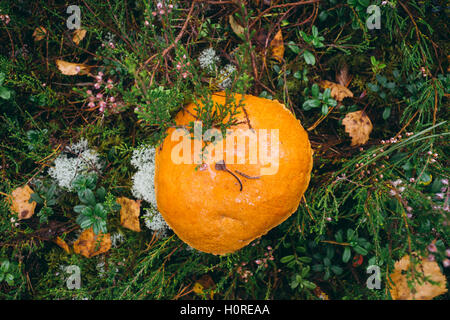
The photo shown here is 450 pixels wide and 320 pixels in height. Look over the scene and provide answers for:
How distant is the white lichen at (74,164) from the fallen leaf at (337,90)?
2.37 metres

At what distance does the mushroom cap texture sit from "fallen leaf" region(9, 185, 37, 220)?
161 centimetres

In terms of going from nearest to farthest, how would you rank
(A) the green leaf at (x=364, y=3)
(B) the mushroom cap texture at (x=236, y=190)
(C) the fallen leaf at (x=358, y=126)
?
(B) the mushroom cap texture at (x=236, y=190), (A) the green leaf at (x=364, y=3), (C) the fallen leaf at (x=358, y=126)

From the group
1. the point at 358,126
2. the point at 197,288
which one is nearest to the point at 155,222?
the point at 197,288

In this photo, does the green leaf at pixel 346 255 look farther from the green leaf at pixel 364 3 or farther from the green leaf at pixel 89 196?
the green leaf at pixel 89 196

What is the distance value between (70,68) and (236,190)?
2175 mm

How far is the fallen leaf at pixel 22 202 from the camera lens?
112 inches

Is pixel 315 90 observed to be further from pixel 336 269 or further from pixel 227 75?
pixel 336 269

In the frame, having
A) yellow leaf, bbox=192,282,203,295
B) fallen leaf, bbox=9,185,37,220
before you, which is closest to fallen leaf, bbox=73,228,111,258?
fallen leaf, bbox=9,185,37,220

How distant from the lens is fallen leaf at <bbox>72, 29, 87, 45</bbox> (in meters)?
2.93

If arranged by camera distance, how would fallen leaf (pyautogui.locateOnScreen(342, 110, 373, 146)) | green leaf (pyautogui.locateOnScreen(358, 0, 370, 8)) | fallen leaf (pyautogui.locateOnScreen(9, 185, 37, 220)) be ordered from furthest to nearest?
fallen leaf (pyautogui.locateOnScreen(9, 185, 37, 220)) → fallen leaf (pyautogui.locateOnScreen(342, 110, 373, 146)) → green leaf (pyautogui.locateOnScreen(358, 0, 370, 8))

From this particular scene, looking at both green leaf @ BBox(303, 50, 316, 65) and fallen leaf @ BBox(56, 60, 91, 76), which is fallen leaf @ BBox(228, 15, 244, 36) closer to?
green leaf @ BBox(303, 50, 316, 65)

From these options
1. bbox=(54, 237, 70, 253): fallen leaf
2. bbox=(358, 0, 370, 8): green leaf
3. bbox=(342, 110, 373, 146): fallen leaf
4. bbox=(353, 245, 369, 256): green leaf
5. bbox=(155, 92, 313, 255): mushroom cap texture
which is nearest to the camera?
bbox=(155, 92, 313, 255): mushroom cap texture

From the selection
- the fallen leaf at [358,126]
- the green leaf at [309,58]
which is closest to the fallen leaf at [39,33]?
the green leaf at [309,58]

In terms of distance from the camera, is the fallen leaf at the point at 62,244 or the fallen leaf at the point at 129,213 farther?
the fallen leaf at the point at 62,244
